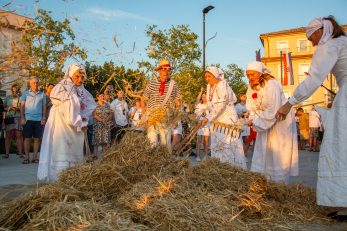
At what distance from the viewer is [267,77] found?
20.9 feet

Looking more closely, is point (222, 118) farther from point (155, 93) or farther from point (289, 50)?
point (289, 50)

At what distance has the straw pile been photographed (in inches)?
130

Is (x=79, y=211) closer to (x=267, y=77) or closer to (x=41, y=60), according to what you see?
(x=41, y=60)

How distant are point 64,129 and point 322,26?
14.4 feet

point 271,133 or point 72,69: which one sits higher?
point 72,69

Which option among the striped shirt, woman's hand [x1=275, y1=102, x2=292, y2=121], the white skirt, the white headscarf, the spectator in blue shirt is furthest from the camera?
the spectator in blue shirt

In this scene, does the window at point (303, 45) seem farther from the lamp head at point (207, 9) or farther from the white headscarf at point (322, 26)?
the white headscarf at point (322, 26)

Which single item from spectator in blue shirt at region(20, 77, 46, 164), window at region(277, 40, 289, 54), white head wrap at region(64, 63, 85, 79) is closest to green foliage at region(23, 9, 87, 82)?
white head wrap at region(64, 63, 85, 79)

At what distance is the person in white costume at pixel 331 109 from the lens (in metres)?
4.38

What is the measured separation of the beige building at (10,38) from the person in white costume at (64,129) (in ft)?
9.72

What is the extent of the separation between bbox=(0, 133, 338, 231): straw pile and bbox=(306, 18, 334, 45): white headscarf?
1702 millimetres

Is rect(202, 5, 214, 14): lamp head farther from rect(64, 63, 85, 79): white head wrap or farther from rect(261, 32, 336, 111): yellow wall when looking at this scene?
rect(261, 32, 336, 111): yellow wall

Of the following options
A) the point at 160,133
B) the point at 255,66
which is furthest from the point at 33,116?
the point at 255,66

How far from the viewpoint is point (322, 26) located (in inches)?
188
